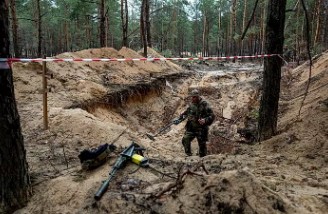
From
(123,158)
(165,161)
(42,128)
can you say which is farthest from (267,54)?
(42,128)

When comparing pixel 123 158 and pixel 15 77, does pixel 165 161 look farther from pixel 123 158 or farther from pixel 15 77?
pixel 15 77

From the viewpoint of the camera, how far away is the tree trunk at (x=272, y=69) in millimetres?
6001

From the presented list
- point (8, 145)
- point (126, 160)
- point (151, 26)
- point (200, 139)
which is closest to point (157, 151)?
point (200, 139)

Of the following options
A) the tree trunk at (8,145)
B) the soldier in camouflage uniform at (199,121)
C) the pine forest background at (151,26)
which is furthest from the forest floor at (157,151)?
the pine forest background at (151,26)

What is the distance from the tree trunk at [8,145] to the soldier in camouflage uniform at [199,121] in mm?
4169

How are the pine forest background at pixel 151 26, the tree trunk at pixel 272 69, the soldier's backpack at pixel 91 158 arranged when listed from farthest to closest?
the pine forest background at pixel 151 26, the tree trunk at pixel 272 69, the soldier's backpack at pixel 91 158

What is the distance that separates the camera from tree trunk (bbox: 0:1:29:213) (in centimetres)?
340

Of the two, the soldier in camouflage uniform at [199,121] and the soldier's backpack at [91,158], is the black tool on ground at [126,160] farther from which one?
the soldier in camouflage uniform at [199,121]

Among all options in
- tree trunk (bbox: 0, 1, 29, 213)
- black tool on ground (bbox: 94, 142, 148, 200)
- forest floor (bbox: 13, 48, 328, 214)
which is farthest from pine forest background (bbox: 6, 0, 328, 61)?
tree trunk (bbox: 0, 1, 29, 213)

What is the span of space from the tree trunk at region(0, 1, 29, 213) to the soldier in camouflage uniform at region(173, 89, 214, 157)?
4.17m

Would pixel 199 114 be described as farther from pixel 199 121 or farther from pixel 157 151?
pixel 157 151

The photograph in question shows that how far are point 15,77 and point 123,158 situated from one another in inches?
252

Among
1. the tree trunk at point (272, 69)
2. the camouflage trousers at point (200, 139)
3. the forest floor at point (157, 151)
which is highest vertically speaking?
the tree trunk at point (272, 69)

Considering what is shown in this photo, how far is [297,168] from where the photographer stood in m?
4.74
